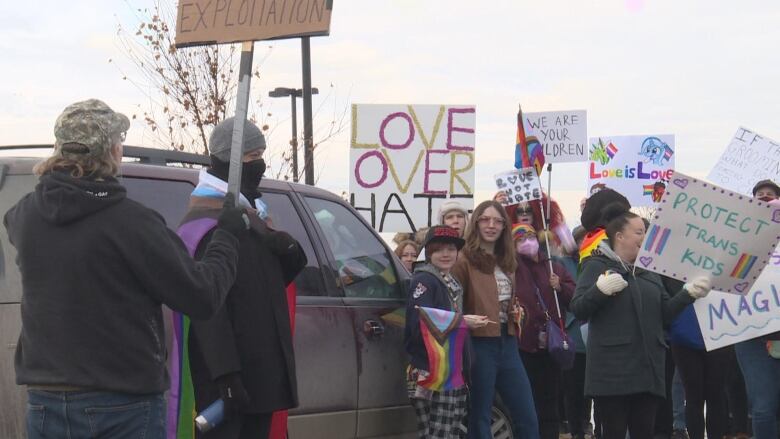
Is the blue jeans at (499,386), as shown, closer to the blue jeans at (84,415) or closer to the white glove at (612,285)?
the white glove at (612,285)

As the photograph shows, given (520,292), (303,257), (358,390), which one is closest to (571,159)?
(520,292)

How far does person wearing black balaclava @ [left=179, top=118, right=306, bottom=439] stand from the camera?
15.8ft

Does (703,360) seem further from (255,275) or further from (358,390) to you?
(255,275)

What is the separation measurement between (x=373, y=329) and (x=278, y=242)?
6.74 ft

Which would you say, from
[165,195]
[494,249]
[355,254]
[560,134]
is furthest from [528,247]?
[165,195]

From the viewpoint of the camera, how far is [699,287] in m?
7.16

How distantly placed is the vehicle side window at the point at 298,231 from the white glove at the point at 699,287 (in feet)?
7.09

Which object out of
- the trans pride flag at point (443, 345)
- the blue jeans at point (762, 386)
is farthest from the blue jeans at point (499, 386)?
the blue jeans at point (762, 386)

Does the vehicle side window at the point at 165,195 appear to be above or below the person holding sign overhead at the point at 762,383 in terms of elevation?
above

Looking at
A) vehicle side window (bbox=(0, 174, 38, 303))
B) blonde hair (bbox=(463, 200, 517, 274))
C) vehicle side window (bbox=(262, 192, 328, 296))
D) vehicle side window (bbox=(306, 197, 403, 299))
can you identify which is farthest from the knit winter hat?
vehicle side window (bbox=(0, 174, 38, 303))

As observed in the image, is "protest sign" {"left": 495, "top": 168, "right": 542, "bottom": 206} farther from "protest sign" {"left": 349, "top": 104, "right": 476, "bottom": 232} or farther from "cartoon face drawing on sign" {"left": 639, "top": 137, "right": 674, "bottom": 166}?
"cartoon face drawing on sign" {"left": 639, "top": 137, "right": 674, "bottom": 166}

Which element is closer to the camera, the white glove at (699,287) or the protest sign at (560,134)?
the white glove at (699,287)

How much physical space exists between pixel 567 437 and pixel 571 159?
9.36 ft

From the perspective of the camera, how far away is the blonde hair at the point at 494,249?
8.12 metres
